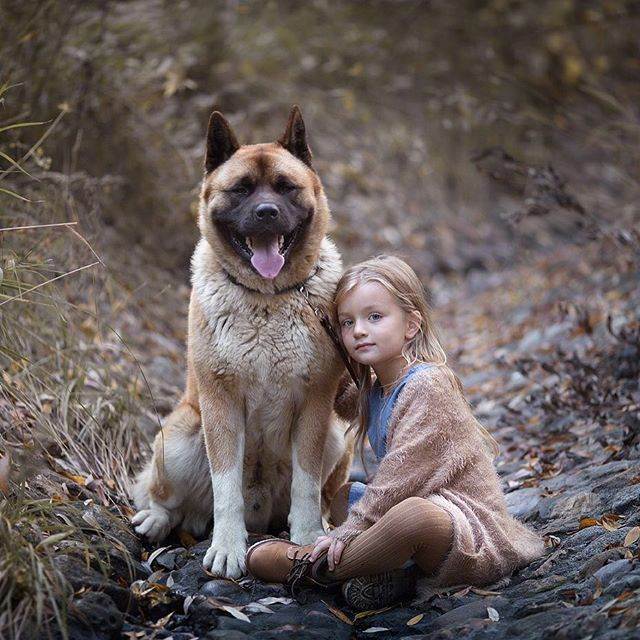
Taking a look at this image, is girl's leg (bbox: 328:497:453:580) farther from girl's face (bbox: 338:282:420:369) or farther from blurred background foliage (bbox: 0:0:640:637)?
blurred background foliage (bbox: 0:0:640:637)

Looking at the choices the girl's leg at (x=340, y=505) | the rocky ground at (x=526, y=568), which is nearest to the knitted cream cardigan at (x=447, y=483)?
the rocky ground at (x=526, y=568)

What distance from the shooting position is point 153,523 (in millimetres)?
3631

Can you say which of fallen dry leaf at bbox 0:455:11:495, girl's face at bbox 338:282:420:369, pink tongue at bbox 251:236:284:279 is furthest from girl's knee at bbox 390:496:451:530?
fallen dry leaf at bbox 0:455:11:495

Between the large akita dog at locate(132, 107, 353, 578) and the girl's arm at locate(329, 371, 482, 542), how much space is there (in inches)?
21.5

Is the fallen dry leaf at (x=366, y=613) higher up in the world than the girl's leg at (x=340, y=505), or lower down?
higher up

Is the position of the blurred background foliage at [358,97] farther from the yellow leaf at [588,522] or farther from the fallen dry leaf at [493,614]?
the fallen dry leaf at [493,614]

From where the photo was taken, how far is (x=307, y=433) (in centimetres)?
349

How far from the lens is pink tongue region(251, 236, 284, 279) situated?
349 centimetres

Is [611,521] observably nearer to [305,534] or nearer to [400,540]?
[400,540]

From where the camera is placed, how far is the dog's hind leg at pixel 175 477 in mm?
3664

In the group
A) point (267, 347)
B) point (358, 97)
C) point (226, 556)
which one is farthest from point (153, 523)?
point (358, 97)

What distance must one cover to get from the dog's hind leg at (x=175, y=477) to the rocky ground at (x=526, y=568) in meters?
0.11

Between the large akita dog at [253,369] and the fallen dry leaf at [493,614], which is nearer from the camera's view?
the fallen dry leaf at [493,614]

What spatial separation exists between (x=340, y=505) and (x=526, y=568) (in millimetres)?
923
